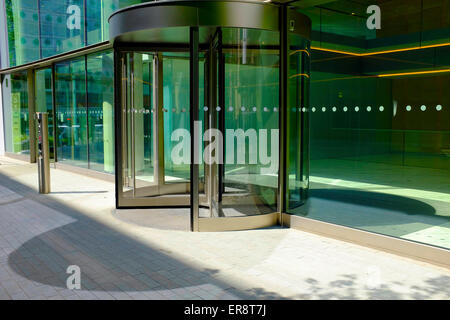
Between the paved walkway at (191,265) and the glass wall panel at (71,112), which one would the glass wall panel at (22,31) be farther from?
the paved walkway at (191,265)

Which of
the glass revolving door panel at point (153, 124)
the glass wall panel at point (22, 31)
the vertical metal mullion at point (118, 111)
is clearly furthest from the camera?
the glass wall panel at point (22, 31)

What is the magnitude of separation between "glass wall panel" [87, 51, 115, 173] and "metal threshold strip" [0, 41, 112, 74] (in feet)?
0.95

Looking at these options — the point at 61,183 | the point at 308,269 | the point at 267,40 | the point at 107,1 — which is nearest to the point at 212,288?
the point at 308,269

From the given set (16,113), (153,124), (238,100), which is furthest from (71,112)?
(238,100)

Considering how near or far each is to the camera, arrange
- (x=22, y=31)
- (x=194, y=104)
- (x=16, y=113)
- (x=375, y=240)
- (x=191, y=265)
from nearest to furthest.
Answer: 1. (x=191, y=265)
2. (x=375, y=240)
3. (x=194, y=104)
4. (x=22, y=31)
5. (x=16, y=113)

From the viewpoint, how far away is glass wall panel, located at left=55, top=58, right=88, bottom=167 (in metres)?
13.7

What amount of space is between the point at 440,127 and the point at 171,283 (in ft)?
15.9

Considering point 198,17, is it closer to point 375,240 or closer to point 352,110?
point 352,110

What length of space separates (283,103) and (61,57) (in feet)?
30.8

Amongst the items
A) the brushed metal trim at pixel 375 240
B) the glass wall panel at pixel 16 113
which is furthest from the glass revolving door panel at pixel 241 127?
the glass wall panel at pixel 16 113

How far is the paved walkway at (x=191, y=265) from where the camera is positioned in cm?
443

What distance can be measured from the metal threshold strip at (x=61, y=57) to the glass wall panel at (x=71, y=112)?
0.30m

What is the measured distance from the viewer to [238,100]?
22.9 feet

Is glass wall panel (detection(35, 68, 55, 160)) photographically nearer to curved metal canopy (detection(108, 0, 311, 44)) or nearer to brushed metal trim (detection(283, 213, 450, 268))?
curved metal canopy (detection(108, 0, 311, 44))
